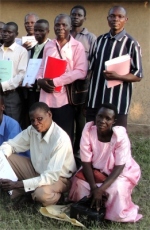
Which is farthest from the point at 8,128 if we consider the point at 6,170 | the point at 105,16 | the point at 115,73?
the point at 105,16

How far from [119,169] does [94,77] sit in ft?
3.53

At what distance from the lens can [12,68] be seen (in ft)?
15.4

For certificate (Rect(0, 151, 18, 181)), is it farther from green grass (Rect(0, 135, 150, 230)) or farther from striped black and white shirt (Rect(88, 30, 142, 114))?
striped black and white shirt (Rect(88, 30, 142, 114))

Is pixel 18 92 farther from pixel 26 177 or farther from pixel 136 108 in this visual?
pixel 136 108

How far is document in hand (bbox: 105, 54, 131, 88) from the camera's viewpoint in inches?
155

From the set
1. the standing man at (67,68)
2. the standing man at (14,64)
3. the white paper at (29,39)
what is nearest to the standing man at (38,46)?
the standing man at (14,64)

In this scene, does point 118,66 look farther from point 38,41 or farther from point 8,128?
point 8,128

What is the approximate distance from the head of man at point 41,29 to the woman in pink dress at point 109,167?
138 cm

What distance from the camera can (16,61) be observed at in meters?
4.72

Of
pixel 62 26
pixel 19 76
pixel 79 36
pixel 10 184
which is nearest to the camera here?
pixel 10 184

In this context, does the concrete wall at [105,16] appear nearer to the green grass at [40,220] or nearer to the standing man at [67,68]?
the standing man at [67,68]

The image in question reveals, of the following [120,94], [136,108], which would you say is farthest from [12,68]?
[136,108]

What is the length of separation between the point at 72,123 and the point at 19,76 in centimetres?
81

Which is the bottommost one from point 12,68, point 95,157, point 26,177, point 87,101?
point 26,177
